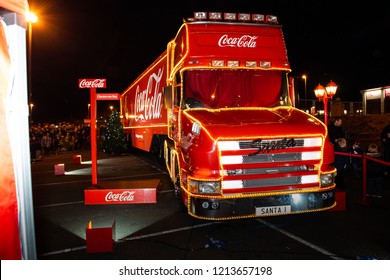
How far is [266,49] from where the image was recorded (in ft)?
23.3

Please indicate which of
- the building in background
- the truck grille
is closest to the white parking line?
the truck grille

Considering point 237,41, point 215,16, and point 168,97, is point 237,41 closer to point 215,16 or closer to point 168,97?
point 215,16

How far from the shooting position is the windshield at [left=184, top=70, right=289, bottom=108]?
→ 675cm

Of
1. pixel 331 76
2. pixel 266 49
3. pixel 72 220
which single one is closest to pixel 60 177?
pixel 72 220

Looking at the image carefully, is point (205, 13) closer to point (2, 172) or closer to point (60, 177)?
point (2, 172)

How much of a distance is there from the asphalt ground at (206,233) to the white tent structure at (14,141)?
269cm

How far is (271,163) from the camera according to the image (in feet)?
18.5

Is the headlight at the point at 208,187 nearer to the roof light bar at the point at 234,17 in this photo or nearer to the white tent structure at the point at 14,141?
the white tent structure at the point at 14,141

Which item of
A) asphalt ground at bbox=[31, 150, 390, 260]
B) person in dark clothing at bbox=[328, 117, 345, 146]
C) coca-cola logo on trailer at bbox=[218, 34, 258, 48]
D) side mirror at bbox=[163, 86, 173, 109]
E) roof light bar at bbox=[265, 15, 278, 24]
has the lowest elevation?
asphalt ground at bbox=[31, 150, 390, 260]

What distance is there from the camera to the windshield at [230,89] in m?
6.75

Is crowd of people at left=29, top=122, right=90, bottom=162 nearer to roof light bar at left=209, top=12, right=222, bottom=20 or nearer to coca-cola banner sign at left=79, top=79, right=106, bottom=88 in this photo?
coca-cola banner sign at left=79, top=79, right=106, bottom=88

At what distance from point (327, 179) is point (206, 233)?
2.27 m

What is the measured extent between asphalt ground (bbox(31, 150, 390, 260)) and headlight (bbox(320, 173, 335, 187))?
0.83 metres

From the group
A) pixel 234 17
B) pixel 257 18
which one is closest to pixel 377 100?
pixel 257 18
